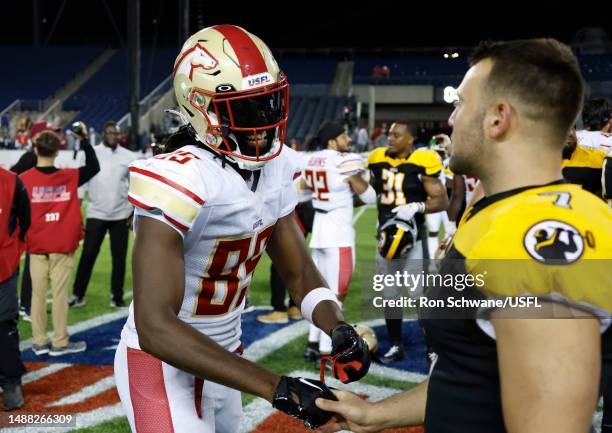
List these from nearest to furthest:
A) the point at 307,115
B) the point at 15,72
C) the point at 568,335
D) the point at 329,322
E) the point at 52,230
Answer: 1. the point at 568,335
2. the point at 329,322
3. the point at 52,230
4. the point at 307,115
5. the point at 15,72

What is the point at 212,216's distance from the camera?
79.4 inches

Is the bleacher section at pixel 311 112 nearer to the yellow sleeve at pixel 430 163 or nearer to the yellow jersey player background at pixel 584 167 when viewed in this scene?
the yellow sleeve at pixel 430 163

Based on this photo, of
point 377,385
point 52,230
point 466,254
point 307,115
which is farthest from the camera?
point 307,115

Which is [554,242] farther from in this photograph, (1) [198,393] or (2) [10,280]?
(2) [10,280]

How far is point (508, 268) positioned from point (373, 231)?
11.3 meters

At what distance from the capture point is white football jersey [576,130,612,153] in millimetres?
4472

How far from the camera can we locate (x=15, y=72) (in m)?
31.2

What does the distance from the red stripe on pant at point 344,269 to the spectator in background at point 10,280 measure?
2.37 meters

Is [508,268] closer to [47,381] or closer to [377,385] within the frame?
[377,385]

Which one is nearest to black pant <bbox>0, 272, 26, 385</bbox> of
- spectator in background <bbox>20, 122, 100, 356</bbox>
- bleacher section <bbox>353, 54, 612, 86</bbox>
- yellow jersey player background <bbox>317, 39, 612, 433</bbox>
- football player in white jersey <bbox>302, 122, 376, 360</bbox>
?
spectator in background <bbox>20, 122, 100, 356</bbox>

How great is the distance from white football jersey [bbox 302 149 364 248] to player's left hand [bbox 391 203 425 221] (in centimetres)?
44

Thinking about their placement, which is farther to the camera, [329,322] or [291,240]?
[291,240]

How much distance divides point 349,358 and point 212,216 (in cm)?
58

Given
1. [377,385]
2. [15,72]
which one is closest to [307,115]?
[15,72]
